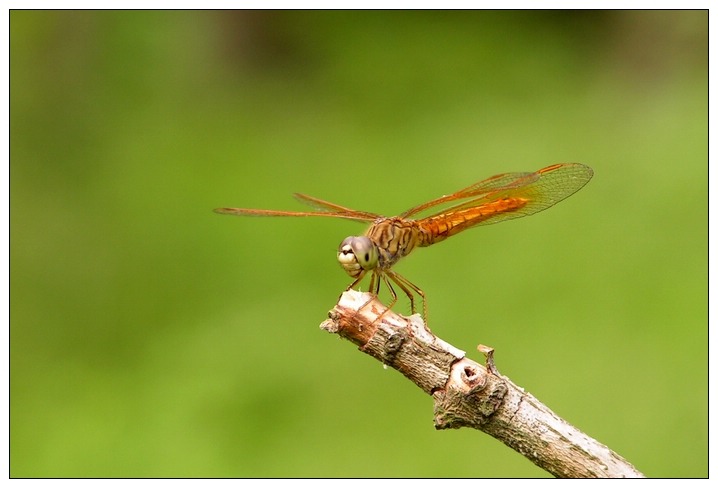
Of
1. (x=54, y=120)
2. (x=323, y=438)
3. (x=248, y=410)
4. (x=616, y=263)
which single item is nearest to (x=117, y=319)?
(x=248, y=410)

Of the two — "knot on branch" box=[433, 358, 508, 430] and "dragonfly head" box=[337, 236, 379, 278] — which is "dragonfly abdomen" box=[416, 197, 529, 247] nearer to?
"dragonfly head" box=[337, 236, 379, 278]

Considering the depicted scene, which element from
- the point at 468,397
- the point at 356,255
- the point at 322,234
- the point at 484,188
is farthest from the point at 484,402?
the point at 322,234

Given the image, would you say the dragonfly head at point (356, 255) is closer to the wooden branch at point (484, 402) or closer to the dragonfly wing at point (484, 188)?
the dragonfly wing at point (484, 188)

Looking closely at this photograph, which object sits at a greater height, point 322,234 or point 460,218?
point 460,218

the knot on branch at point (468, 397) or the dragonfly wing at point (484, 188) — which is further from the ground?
the dragonfly wing at point (484, 188)

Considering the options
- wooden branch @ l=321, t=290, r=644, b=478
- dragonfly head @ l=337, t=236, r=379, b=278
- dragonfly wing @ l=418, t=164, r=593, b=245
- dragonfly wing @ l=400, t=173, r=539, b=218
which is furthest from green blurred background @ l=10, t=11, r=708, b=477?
wooden branch @ l=321, t=290, r=644, b=478

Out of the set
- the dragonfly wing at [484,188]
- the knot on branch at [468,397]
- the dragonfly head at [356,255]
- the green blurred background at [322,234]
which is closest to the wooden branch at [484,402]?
the knot on branch at [468,397]

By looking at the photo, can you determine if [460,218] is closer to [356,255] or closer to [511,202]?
[511,202]
